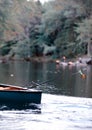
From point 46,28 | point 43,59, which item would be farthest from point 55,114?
point 46,28

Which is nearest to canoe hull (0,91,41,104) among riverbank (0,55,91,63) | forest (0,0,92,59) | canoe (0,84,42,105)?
canoe (0,84,42,105)

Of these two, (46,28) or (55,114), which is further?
(46,28)

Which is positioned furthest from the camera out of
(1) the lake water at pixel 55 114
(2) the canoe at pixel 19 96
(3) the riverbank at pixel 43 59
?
(3) the riverbank at pixel 43 59

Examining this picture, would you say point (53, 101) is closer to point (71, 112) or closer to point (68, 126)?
point (71, 112)

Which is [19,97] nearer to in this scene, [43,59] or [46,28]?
[43,59]

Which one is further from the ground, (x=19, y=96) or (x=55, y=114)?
(x=19, y=96)

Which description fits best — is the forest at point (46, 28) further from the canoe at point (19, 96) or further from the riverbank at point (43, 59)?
the canoe at point (19, 96)

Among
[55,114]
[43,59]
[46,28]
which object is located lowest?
[55,114]

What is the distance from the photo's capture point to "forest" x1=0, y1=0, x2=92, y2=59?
5678cm

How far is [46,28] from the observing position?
72875 millimetres

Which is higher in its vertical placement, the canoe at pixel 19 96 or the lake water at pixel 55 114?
the canoe at pixel 19 96

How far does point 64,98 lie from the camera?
80.7ft

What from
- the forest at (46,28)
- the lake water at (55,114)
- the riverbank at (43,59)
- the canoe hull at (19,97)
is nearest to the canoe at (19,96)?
the canoe hull at (19,97)

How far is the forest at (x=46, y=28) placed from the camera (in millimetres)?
56781
